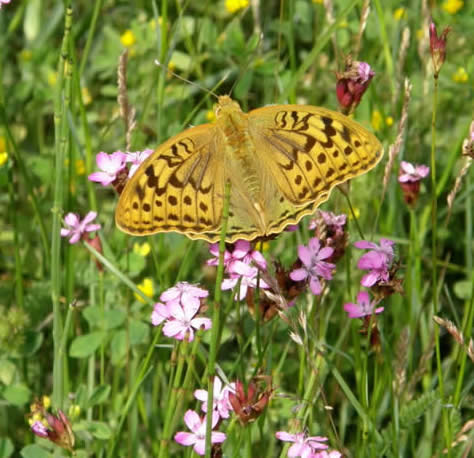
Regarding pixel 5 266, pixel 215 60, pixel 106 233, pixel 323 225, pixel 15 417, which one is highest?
pixel 215 60

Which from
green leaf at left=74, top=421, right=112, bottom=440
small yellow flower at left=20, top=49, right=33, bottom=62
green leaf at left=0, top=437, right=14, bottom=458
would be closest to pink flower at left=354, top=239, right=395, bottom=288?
green leaf at left=74, top=421, right=112, bottom=440

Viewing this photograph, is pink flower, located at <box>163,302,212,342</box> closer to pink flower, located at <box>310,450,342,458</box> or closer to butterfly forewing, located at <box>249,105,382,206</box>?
pink flower, located at <box>310,450,342,458</box>

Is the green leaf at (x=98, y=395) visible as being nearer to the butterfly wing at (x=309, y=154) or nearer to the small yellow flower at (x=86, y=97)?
the butterfly wing at (x=309, y=154)

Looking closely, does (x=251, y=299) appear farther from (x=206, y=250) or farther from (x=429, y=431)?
(x=206, y=250)

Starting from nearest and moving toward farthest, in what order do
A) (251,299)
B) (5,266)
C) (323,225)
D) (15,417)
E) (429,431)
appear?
(323,225) → (251,299) → (429,431) → (15,417) → (5,266)

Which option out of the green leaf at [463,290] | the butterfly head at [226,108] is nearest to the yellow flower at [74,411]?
the butterfly head at [226,108]

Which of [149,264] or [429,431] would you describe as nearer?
[429,431]

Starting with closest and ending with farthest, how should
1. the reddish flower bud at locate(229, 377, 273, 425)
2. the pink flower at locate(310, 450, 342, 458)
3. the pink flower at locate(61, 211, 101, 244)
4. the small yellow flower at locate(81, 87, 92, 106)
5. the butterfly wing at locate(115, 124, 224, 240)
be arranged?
the reddish flower bud at locate(229, 377, 273, 425)
the pink flower at locate(310, 450, 342, 458)
the butterfly wing at locate(115, 124, 224, 240)
the pink flower at locate(61, 211, 101, 244)
the small yellow flower at locate(81, 87, 92, 106)

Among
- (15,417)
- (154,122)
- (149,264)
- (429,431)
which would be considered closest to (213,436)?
(429,431)
